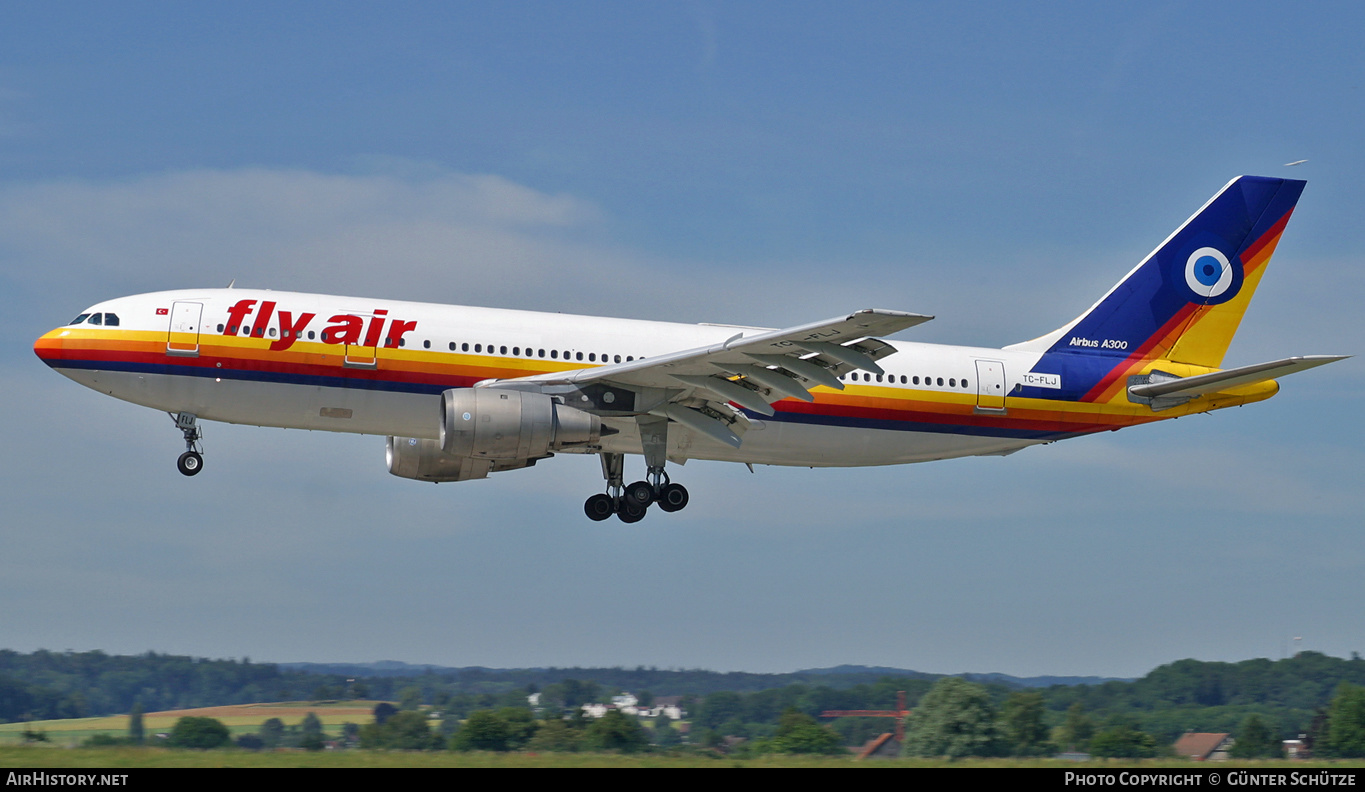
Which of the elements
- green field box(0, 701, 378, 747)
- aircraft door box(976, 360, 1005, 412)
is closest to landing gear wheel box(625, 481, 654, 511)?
green field box(0, 701, 378, 747)

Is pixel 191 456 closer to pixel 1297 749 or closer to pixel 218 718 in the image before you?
pixel 218 718

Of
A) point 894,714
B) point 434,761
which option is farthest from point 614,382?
point 434,761

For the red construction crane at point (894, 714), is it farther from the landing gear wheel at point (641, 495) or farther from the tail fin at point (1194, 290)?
the tail fin at point (1194, 290)

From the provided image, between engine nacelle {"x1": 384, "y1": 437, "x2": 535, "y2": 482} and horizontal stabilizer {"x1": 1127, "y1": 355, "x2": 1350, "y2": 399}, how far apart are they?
15.0 metres

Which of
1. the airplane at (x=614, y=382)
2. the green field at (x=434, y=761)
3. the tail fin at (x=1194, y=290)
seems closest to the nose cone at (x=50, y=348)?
the airplane at (x=614, y=382)

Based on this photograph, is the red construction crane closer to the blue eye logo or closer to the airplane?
the airplane

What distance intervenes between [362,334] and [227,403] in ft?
9.84

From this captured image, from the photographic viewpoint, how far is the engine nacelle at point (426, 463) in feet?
106

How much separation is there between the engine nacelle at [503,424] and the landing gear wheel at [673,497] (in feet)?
11.4

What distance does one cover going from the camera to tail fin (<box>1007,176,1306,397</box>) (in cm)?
3312
